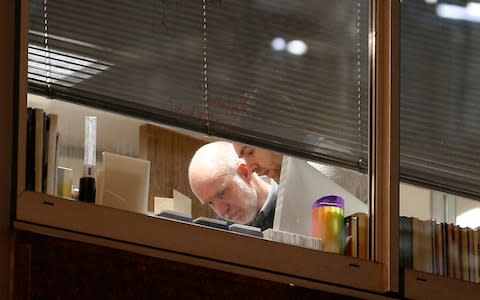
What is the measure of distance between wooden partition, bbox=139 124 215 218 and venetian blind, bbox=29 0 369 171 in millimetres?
37

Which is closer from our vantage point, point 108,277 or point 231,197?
point 108,277

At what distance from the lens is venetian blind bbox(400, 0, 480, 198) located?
231 centimetres

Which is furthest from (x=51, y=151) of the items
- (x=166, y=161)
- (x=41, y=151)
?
(x=166, y=161)

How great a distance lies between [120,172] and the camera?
202cm

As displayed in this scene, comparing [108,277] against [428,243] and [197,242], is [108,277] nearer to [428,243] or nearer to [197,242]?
[197,242]

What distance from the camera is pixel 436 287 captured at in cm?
218

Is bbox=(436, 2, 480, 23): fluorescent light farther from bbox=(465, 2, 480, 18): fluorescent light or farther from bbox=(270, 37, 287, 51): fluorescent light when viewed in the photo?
bbox=(270, 37, 287, 51): fluorescent light

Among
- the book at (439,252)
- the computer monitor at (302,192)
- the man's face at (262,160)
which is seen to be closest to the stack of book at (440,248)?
the book at (439,252)

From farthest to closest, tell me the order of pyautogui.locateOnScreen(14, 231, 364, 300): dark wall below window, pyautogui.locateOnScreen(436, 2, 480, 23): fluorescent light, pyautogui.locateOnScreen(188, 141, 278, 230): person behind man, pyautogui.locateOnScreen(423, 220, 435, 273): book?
pyautogui.locateOnScreen(436, 2, 480, 23): fluorescent light, pyautogui.locateOnScreen(423, 220, 435, 273): book, pyautogui.locateOnScreen(188, 141, 278, 230): person behind man, pyautogui.locateOnScreen(14, 231, 364, 300): dark wall below window

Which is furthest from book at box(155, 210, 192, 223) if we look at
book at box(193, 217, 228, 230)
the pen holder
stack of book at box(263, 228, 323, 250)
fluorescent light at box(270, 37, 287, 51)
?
fluorescent light at box(270, 37, 287, 51)

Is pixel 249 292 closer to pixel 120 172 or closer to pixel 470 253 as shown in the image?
pixel 120 172

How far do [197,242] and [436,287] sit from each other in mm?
465

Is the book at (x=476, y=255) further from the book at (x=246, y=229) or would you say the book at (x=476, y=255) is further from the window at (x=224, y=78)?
the book at (x=246, y=229)

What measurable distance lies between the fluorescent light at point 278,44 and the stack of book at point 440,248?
381 millimetres
